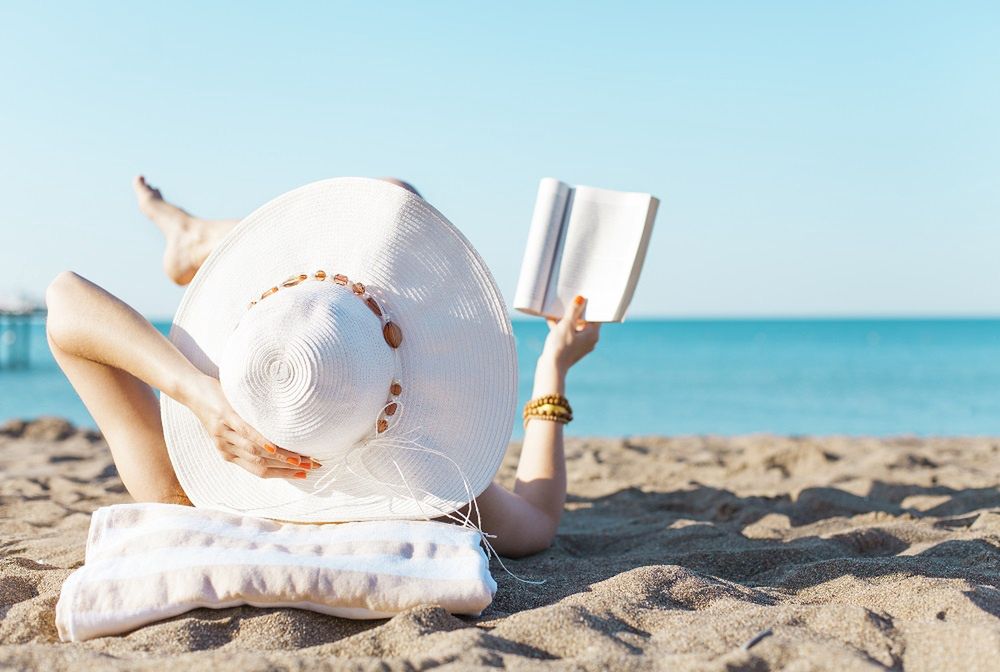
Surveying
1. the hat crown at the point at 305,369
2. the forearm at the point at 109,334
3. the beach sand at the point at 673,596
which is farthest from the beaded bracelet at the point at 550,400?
the forearm at the point at 109,334

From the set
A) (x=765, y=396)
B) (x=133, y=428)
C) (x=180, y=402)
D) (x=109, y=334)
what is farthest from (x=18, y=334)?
(x=180, y=402)

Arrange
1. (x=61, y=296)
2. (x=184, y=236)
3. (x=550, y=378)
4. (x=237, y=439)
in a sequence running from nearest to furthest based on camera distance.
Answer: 1. (x=237, y=439)
2. (x=61, y=296)
3. (x=550, y=378)
4. (x=184, y=236)

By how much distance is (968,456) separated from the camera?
16.6ft

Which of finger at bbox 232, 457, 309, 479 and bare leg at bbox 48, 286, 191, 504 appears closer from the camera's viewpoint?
finger at bbox 232, 457, 309, 479

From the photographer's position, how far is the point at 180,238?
3.33m

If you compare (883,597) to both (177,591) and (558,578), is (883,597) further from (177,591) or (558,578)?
(177,591)

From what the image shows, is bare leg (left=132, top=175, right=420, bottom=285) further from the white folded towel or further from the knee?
the white folded towel

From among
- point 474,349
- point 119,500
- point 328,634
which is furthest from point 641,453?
point 328,634

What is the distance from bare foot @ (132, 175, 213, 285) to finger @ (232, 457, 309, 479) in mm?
1256

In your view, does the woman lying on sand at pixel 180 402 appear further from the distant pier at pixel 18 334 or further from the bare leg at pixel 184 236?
the distant pier at pixel 18 334

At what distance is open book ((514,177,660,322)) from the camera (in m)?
2.79

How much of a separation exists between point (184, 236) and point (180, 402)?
125 cm

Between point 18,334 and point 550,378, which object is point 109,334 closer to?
point 550,378

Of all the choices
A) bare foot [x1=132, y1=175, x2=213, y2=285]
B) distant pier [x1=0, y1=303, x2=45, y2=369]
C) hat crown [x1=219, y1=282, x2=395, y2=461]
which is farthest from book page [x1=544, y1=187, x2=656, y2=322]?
distant pier [x1=0, y1=303, x2=45, y2=369]
